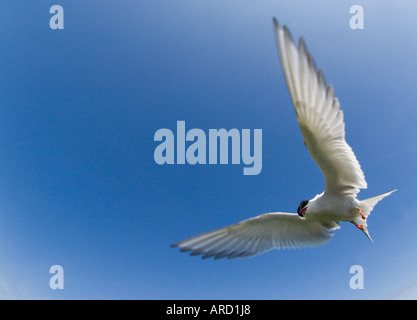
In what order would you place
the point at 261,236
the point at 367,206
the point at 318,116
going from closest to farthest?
the point at 318,116
the point at 367,206
the point at 261,236

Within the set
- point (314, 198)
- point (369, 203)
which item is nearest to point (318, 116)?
point (314, 198)

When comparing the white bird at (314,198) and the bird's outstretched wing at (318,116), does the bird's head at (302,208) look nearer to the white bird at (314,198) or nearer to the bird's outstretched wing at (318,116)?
the white bird at (314,198)

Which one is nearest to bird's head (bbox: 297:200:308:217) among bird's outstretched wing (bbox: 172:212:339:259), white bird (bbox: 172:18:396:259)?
white bird (bbox: 172:18:396:259)

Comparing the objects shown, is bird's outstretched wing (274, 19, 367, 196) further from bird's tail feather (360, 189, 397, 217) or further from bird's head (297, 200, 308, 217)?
bird's head (297, 200, 308, 217)

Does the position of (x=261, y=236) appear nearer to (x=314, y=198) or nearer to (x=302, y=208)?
(x=302, y=208)

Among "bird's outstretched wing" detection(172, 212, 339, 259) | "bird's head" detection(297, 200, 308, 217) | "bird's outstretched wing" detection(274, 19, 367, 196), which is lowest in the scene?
"bird's outstretched wing" detection(172, 212, 339, 259)

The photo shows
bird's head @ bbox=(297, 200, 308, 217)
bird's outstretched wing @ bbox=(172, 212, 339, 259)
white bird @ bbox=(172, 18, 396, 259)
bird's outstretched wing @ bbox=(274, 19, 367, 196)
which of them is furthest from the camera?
bird's head @ bbox=(297, 200, 308, 217)
